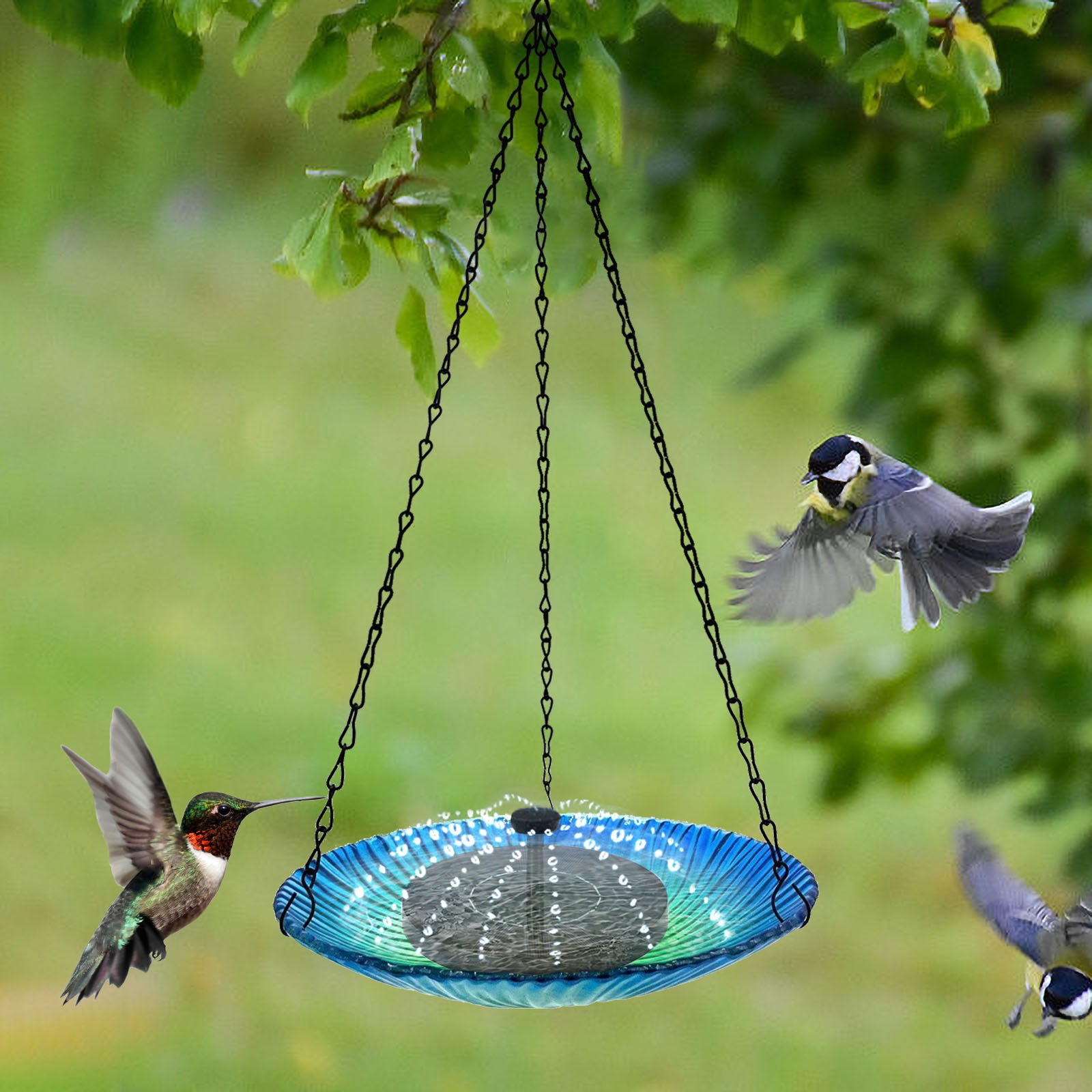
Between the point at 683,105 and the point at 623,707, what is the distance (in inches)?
102

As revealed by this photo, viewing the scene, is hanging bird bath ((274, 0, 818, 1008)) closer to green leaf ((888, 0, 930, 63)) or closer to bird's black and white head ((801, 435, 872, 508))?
bird's black and white head ((801, 435, 872, 508))

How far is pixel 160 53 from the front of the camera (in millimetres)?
1151

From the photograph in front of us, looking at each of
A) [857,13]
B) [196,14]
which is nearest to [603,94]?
[857,13]

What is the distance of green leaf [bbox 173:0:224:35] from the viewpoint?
1.11m

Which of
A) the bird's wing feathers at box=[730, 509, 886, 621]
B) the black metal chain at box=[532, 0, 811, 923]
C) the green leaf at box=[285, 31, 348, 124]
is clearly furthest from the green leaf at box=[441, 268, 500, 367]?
the bird's wing feathers at box=[730, 509, 886, 621]

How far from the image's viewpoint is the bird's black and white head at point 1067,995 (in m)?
1.28

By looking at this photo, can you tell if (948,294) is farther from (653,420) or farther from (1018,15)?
(653,420)

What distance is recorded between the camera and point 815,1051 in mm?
3525

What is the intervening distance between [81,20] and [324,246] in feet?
0.79

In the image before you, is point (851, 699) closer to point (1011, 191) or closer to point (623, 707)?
point (1011, 191)

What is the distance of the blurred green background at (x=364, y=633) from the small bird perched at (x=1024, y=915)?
91 cm

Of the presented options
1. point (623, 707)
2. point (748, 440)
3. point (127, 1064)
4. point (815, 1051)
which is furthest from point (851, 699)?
point (748, 440)

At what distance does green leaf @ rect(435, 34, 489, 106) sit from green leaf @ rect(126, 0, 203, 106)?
7.5 inches

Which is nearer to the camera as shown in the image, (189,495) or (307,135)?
(307,135)
